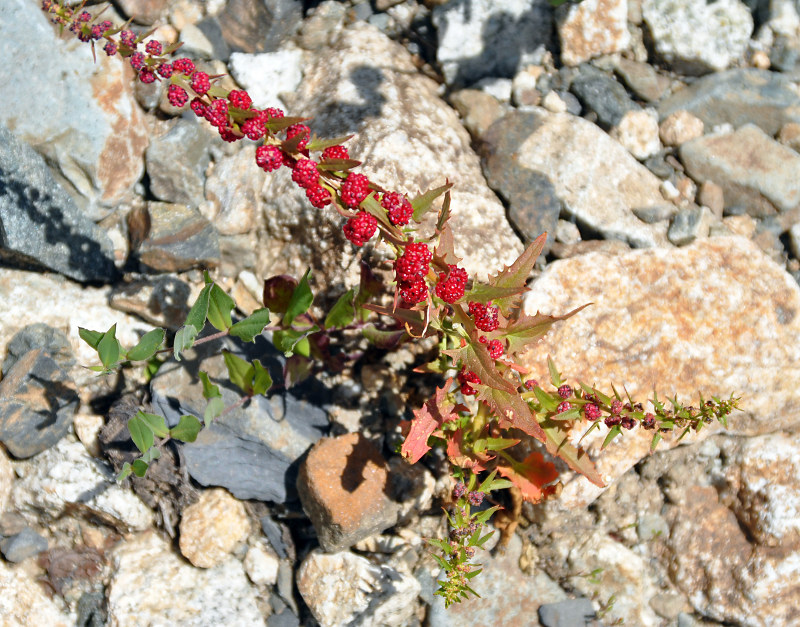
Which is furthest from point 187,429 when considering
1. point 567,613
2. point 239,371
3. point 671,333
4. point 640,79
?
point 640,79

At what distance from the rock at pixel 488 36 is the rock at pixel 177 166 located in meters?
2.27

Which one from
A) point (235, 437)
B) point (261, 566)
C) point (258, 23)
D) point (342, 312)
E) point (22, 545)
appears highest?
point (258, 23)

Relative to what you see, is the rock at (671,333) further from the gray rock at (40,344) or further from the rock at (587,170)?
the gray rock at (40,344)

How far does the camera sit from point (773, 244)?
5.59 metres

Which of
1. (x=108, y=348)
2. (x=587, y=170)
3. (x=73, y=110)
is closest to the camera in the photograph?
(x=108, y=348)

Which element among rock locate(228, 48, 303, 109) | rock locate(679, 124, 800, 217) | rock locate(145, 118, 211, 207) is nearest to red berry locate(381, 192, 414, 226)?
rock locate(145, 118, 211, 207)

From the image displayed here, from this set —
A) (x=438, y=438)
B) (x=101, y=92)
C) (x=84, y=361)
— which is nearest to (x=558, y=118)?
(x=438, y=438)

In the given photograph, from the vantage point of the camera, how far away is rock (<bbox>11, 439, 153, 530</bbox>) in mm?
4770

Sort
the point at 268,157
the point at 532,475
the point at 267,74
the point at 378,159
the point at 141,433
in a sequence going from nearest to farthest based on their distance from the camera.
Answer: the point at 268,157 → the point at 141,433 → the point at 532,475 → the point at 378,159 → the point at 267,74

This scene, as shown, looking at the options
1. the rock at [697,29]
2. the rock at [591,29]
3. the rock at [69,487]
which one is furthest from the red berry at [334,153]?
the rock at [697,29]

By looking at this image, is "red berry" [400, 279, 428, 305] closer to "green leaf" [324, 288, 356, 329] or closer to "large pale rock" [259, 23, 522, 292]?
"green leaf" [324, 288, 356, 329]

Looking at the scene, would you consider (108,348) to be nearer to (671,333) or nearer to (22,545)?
(22,545)

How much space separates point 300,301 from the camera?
14.1 feet

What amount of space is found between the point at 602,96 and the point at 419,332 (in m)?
3.28
